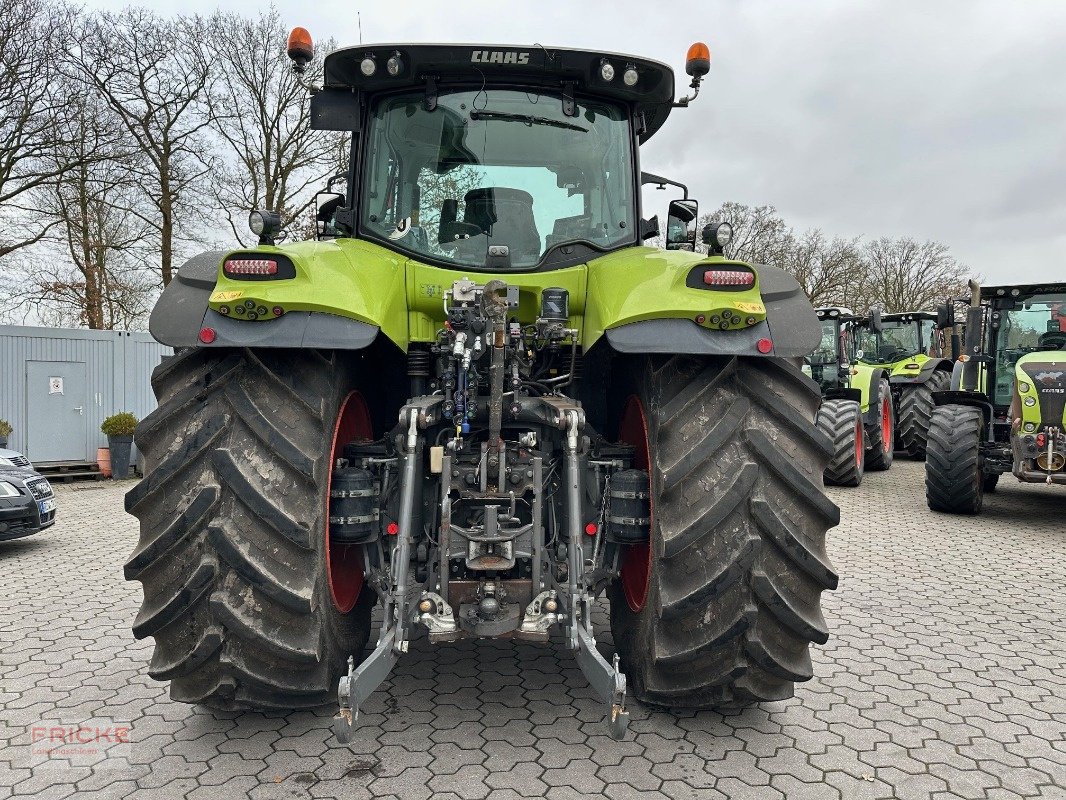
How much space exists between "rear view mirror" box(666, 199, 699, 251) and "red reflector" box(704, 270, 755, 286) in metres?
1.48

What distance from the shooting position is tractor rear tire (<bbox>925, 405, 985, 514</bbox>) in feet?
28.1

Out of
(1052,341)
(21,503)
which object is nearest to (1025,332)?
(1052,341)

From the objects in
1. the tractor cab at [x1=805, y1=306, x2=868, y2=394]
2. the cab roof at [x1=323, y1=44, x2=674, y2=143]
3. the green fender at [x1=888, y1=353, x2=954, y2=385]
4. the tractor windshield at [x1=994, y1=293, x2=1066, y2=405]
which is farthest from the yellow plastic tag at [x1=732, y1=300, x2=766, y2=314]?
the green fender at [x1=888, y1=353, x2=954, y2=385]

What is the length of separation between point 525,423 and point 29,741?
2444mm

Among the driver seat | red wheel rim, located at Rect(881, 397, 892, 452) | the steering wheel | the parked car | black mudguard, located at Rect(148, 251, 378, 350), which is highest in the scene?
the driver seat

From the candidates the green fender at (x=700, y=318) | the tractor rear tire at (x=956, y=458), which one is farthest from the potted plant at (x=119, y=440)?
the green fender at (x=700, y=318)

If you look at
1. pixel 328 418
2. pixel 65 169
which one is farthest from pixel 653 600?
pixel 65 169

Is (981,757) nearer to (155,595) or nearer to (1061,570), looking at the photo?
(155,595)

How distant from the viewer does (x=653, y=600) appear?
2.92 m

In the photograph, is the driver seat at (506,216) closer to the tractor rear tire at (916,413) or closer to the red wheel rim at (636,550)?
the red wheel rim at (636,550)

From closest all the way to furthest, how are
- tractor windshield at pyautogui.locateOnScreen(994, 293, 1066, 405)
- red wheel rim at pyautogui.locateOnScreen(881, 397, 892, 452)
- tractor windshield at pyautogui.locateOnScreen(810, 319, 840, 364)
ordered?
tractor windshield at pyautogui.locateOnScreen(994, 293, 1066, 405), red wheel rim at pyautogui.locateOnScreen(881, 397, 892, 452), tractor windshield at pyautogui.locateOnScreen(810, 319, 840, 364)

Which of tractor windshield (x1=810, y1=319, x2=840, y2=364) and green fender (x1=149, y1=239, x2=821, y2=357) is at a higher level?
tractor windshield (x1=810, y1=319, x2=840, y2=364)

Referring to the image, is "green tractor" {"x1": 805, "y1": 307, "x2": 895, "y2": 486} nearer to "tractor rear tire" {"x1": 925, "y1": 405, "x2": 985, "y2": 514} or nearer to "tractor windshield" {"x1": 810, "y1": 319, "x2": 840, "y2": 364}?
"tractor windshield" {"x1": 810, "y1": 319, "x2": 840, "y2": 364}

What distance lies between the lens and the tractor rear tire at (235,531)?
8.74 ft
